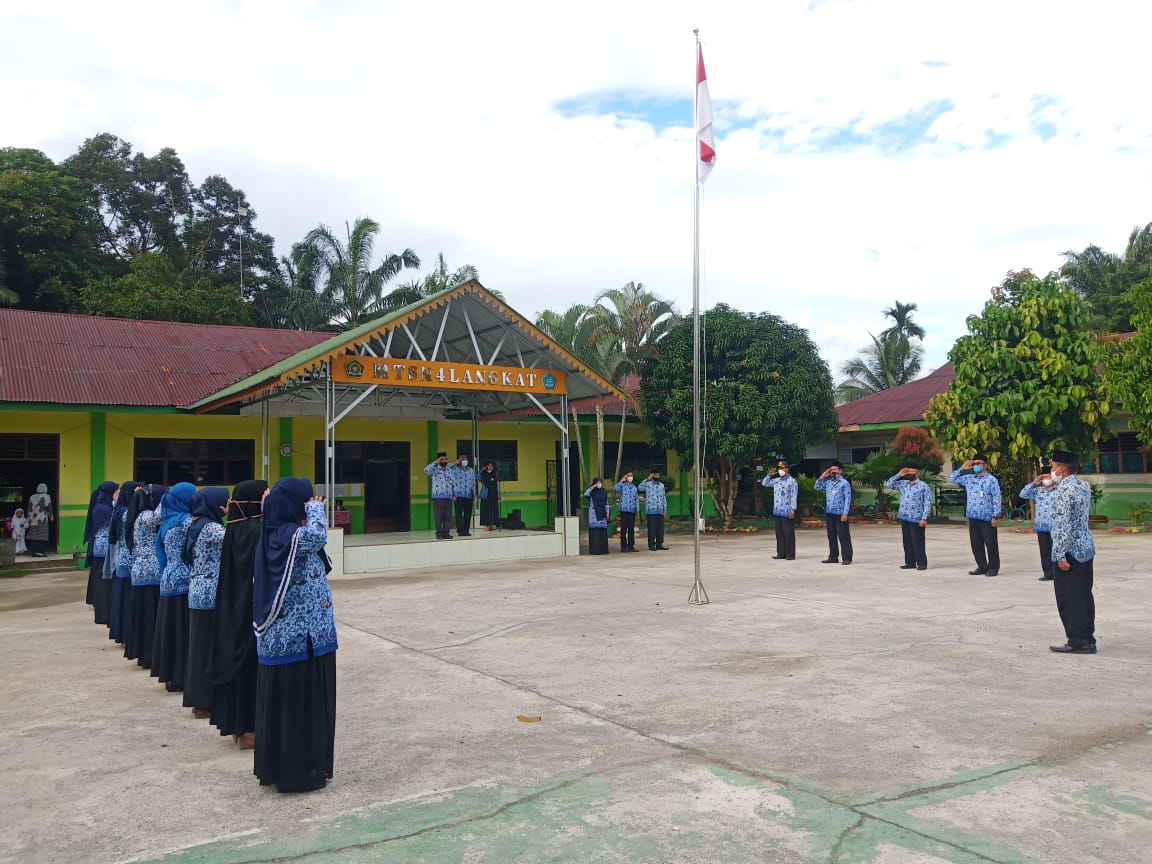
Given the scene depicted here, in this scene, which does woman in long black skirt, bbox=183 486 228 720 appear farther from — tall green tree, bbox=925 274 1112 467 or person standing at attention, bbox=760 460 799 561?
tall green tree, bbox=925 274 1112 467

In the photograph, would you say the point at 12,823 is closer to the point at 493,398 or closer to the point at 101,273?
the point at 493,398

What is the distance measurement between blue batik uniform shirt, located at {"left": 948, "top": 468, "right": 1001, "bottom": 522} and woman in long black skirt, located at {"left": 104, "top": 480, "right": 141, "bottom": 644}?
971 cm

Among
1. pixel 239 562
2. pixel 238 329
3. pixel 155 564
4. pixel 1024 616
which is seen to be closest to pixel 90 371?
pixel 238 329

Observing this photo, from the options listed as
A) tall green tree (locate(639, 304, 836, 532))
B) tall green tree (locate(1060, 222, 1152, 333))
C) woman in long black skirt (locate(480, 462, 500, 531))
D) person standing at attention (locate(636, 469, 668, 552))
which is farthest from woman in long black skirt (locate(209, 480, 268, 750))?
tall green tree (locate(1060, 222, 1152, 333))

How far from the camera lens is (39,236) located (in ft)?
86.9

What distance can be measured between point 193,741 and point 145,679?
1865mm

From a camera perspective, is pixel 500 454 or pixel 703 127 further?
pixel 500 454

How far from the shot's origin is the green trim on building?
599 inches

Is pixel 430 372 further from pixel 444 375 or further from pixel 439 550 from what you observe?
pixel 439 550

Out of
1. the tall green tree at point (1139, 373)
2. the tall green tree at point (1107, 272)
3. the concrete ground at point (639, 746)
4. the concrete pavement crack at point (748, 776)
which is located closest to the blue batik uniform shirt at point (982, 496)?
the concrete ground at point (639, 746)

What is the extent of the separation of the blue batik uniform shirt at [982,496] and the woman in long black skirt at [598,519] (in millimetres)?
6104

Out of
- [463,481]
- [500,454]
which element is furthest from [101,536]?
[500,454]

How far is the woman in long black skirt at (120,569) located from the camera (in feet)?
24.2

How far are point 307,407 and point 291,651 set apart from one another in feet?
44.2
